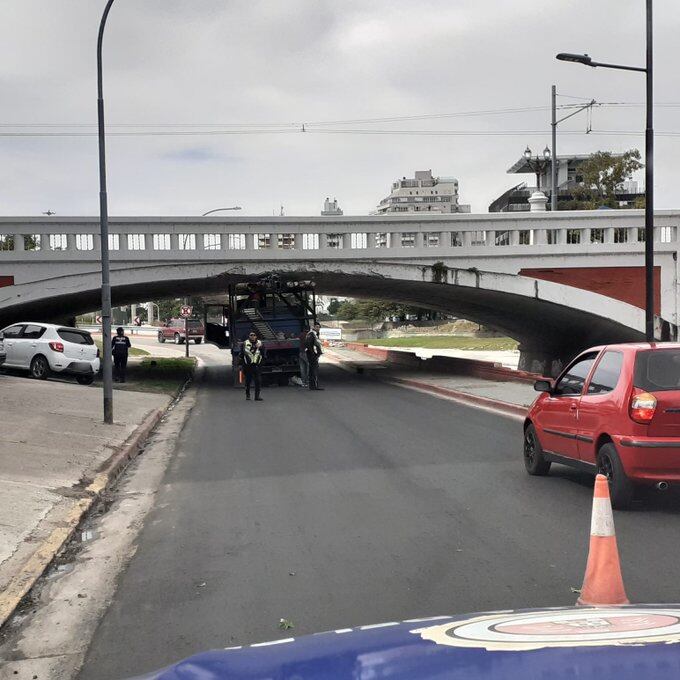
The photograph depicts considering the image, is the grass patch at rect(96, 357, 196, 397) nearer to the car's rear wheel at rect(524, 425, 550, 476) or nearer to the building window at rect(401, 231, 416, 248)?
the building window at rect(401, 231, 416, 248)

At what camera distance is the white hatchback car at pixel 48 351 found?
81.6 ft

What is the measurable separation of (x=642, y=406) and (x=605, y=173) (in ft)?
175

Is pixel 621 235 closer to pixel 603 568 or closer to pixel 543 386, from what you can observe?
pixel 543 386

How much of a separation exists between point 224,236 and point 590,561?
2429 centimetres

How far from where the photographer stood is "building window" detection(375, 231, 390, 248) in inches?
1163

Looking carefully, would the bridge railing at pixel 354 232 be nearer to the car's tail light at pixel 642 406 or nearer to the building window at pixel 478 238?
the building window at pixel 478 238

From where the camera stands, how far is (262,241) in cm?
2973

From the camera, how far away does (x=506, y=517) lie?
8.29 m

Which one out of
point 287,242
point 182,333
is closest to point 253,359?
point 287,242

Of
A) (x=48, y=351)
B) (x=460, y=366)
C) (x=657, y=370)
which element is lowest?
(x=460, y=366)

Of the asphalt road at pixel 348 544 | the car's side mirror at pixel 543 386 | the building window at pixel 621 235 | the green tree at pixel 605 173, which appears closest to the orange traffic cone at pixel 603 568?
the asphalt road at pixel 348 544

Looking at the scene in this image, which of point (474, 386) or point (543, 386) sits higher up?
point (543, 386)

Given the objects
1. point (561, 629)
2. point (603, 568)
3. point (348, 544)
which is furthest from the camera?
point (348, 544)

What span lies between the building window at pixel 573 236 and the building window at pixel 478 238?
2.90 meters
